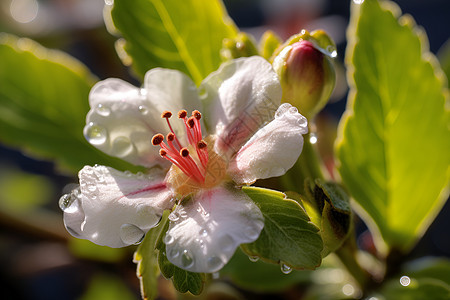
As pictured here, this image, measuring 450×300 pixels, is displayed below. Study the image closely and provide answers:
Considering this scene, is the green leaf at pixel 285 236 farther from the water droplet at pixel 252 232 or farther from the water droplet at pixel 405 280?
the water droplet at pixel 405 280

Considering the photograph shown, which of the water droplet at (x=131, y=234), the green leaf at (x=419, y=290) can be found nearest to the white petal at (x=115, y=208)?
the water droplet at (x=131, y=234)

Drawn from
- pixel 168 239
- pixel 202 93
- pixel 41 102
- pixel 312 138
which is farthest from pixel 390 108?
pixel 41 102

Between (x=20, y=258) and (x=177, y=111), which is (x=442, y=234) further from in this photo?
(x=20, y=258)

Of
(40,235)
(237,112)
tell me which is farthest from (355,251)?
(40,235)

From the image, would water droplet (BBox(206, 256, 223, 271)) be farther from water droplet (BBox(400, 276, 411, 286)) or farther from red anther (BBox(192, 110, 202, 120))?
water droplet (BBox(400, 276, 411, 286))

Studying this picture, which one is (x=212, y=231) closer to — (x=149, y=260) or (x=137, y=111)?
(x=149, y=260)

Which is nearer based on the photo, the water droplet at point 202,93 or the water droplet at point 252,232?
the water droplet at point 252,232

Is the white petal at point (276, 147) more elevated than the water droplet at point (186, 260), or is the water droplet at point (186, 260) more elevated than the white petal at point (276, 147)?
the white petal at point (276, 147)
